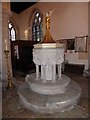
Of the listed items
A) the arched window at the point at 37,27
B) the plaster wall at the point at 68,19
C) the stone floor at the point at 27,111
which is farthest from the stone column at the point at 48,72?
the arched window at the point at 37,27

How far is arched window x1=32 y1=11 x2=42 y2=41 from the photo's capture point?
9031 millimetres

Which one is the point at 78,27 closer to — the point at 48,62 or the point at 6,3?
the point at 6,3

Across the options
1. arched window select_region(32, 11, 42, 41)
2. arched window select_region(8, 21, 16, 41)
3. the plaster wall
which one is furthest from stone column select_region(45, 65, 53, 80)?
arched window select_region(8, 21, 16, 41)

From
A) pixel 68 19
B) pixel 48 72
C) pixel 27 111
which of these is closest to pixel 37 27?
pixel 68 19

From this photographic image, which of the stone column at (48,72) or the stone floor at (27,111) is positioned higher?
the stone column at (48,72)

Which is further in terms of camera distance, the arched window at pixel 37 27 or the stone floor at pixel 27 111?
the arched window at pixel 37 27

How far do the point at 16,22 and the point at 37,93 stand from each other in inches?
325

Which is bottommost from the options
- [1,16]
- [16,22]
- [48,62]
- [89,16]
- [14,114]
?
[14,114]

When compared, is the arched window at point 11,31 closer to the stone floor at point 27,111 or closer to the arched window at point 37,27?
the arched window at point 37,27

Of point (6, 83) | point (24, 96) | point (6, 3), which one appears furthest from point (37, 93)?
point (6, 3)

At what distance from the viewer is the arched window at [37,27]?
903 centimetres

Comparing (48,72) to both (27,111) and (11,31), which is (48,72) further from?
(11,31)

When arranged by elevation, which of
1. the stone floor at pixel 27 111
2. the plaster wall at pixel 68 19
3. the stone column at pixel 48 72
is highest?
the plaster wall at pixel 68 19

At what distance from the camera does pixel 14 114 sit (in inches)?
98.3
